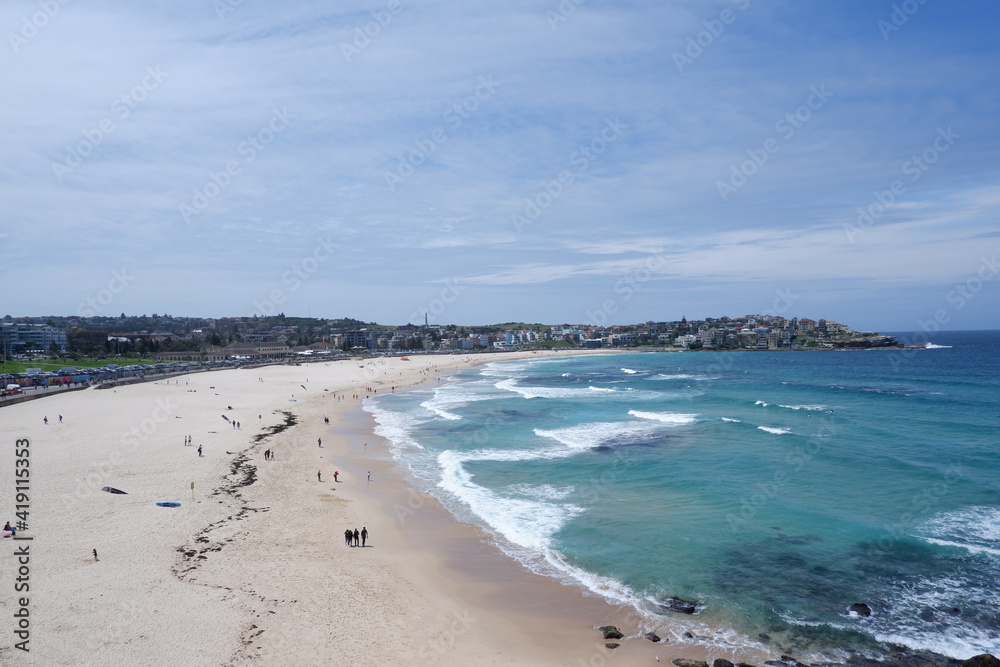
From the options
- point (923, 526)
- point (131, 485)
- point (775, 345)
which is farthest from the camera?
point (775, 345)

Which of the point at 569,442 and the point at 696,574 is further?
the point at 569,442

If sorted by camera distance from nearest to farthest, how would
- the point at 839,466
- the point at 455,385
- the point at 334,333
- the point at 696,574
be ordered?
the point at 696,574 → the point at 839,466 → the point at 455,385 → the point at 334,333

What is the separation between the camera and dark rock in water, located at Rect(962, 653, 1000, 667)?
1071 cm

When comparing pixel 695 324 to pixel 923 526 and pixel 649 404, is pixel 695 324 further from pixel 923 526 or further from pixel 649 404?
pixel 923 526

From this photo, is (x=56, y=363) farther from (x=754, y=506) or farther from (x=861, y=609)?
(x=861, y=609)

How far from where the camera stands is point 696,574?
1490cm

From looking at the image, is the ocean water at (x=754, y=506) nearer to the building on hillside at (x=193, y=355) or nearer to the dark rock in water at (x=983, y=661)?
the dark rock in water at (x=983, y=661)

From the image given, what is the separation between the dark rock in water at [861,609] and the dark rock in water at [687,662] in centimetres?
454

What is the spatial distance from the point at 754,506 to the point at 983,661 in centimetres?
927

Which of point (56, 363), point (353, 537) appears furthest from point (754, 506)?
point (56, 363)

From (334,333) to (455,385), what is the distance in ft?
408

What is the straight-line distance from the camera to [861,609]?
42.8ft

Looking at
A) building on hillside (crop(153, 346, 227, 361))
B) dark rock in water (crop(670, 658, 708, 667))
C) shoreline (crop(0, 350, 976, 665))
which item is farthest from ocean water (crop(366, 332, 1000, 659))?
building on hillside (crop(153, 346, 227, 361))

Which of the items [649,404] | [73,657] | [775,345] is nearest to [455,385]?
[649,404]
